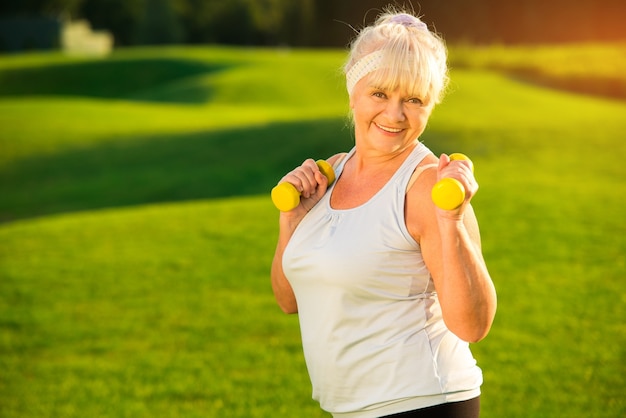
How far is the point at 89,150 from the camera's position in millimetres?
21297

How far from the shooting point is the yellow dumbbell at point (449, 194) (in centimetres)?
235

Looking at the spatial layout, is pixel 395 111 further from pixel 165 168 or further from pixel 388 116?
pixel 165 168

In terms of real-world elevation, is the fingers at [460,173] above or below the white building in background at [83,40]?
above

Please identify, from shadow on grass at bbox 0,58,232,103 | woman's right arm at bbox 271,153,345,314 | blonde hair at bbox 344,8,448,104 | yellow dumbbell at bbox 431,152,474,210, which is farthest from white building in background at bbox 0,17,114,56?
yellow dumbbell at bbox 431,152,474,210

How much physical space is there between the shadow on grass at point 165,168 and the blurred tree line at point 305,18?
33398 mm

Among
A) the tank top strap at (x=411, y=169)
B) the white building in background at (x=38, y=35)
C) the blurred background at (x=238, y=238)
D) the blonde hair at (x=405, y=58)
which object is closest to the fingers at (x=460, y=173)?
the tank top strap at (x=411, y=169)

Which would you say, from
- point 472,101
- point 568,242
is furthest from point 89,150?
point 568,242

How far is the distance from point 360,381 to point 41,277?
709 centimetres

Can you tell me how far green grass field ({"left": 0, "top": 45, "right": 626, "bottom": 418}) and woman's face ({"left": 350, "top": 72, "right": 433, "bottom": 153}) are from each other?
1682 mm

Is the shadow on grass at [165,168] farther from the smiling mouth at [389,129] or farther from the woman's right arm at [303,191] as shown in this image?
the smiling mouth at [389,129]

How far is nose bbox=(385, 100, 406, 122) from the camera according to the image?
2658 mm

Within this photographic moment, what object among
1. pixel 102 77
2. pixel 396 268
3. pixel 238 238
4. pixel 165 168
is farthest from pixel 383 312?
pixel 102 77

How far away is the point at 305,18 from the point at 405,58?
62939mm

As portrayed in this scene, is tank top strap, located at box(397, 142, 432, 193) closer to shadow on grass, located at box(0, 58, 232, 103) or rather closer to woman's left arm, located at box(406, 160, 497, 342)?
woman's left arm, located at box(406, 160, 497, 342)
